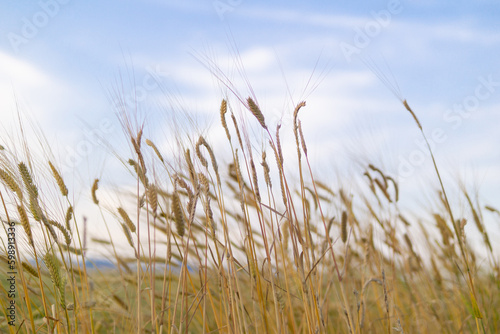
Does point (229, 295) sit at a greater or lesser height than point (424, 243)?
lesser

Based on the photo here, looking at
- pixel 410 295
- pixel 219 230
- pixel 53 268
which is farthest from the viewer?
pixel 410 295

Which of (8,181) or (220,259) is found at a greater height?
(8,181)

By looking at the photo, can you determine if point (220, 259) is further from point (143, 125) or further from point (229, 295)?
point (143, 125)

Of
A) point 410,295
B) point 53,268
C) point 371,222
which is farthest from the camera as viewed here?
point 410,295

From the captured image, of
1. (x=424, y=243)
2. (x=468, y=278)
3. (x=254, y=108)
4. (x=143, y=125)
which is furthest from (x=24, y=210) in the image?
(x=424, y=243)

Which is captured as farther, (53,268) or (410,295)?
(410,295)

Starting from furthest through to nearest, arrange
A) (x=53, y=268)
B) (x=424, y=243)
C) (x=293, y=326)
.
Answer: (x=424, y=243), (x=293, y=326), (x=53, y=268)

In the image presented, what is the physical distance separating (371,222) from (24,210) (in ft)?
4.52

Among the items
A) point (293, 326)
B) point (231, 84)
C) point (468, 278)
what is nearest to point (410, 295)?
point (468, 278)

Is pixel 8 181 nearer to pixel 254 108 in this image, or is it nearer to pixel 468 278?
pixel 254 108

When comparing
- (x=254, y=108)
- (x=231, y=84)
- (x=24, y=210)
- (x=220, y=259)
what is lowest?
(x=220, y=259)

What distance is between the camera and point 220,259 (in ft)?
3.87

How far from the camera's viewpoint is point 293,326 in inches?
57.4

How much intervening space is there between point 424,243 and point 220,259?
1601 millimetres
